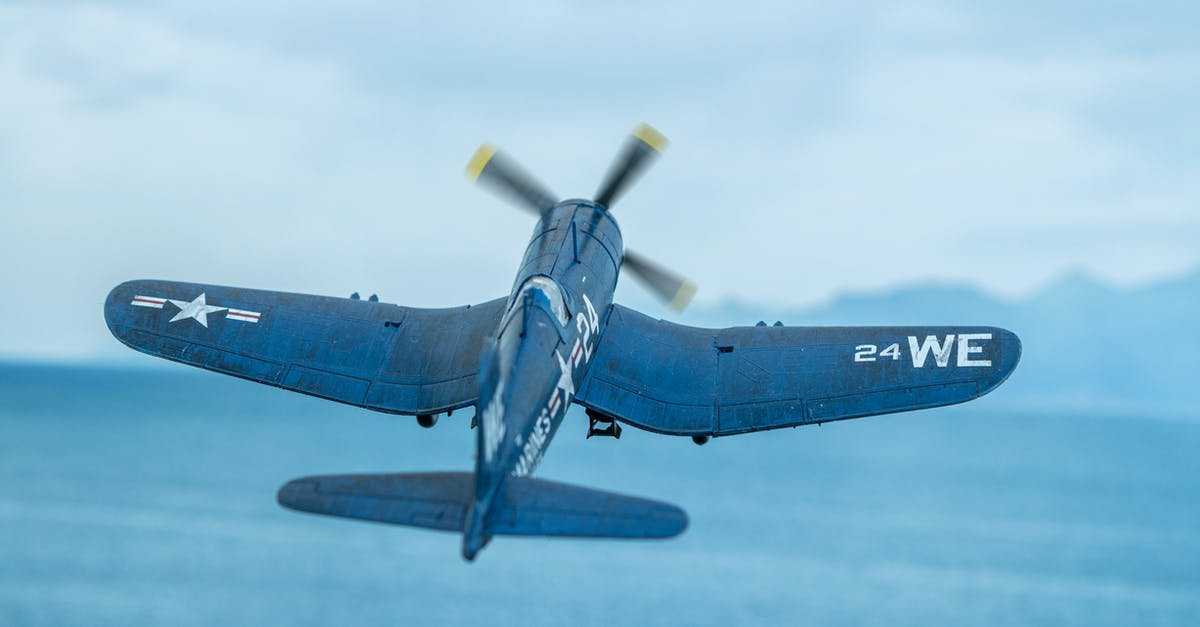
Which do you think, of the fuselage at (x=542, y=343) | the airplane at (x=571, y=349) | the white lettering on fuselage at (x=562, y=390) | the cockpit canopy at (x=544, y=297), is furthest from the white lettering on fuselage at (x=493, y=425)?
the cockpit canopy at (x=544, y=297)

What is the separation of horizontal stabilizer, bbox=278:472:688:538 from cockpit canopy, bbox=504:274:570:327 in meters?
3.17

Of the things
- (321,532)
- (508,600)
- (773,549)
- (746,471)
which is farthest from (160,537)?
(746,471)

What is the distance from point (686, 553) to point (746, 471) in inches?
2503

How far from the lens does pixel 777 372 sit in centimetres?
2044

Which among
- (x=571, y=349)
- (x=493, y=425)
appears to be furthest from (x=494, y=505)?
(x=571, y=349)

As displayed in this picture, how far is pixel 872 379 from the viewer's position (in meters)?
20.4

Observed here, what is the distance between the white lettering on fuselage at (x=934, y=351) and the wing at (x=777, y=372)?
1 centimetres

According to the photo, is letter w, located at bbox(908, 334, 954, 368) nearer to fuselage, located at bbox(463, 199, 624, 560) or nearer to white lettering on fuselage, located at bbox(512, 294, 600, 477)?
fuselage, located at bbox(463, 199, 624, 560)

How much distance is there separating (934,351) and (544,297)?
19.8 ft

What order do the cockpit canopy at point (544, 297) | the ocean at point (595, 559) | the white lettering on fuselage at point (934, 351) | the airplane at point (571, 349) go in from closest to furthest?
the cockpit canopy at point (544, 297) → the airplane at point (571, 349) → the white lettering on fuselage at point (934, 351) → the ocean at point (595, 559)

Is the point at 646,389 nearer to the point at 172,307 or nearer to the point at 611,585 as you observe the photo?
the point at 172,307

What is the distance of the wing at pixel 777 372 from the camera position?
19875mm

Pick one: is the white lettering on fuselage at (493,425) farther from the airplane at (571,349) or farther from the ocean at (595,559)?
the ocean at (595,559)

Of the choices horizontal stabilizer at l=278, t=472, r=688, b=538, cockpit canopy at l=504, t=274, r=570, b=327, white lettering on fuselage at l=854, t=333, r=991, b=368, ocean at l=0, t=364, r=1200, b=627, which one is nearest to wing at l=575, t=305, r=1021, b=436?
white lettering on fuselage at l=854, t=333, r=991, b=368
